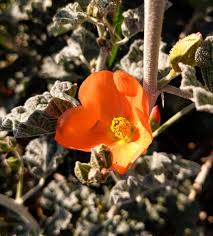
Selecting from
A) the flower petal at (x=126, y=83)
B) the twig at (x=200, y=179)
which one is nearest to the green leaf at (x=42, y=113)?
the flower petal at (x=126, y=83)

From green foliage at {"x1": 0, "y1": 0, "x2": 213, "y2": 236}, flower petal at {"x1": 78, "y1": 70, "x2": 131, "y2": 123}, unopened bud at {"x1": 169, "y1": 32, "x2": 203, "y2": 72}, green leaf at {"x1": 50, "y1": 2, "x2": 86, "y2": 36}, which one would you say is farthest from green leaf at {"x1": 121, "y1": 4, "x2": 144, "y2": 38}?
unopened bud at {"x1": 169, "y1": 32, "x2": 203, "y2": 72}

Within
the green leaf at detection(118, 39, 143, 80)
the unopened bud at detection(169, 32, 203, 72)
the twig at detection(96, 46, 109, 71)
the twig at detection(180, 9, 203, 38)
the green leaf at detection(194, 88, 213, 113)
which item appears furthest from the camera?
the twig at detection(180, 9, 203, 38)

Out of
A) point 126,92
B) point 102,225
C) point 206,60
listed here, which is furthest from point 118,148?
point 102,225

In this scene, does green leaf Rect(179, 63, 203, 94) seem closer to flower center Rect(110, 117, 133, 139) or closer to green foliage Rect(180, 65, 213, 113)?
green foliage Rect(180, 65, 213, 113)

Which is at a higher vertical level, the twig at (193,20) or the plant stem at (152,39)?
the plant stem at (152,39)

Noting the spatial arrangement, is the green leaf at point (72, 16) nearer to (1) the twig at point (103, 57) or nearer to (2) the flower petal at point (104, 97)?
(1) the twig at point (103, 57)

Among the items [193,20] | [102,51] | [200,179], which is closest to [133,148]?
[102,51]
